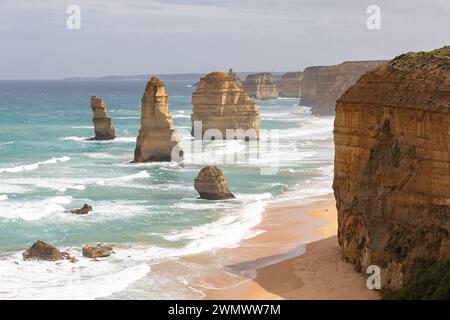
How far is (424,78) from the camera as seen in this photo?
2341 cm

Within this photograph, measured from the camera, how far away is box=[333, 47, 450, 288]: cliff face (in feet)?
72.3

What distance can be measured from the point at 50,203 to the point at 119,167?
51.3 feet

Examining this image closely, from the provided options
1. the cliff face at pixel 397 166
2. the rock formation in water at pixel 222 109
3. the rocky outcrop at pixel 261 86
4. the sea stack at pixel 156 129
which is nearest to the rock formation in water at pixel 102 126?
the rock formation in water at pixel 222 109

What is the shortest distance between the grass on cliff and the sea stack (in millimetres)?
36032

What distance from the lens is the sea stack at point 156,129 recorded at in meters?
56.1

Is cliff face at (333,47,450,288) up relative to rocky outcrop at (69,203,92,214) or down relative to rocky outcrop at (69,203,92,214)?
up

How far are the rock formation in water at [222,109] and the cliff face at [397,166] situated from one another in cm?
4896

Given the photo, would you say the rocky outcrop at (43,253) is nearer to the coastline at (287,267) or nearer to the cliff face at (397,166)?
the coastline at (287,267)

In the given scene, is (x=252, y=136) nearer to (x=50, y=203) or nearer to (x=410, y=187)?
(x=50, y=203)

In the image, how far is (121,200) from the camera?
1694 inches

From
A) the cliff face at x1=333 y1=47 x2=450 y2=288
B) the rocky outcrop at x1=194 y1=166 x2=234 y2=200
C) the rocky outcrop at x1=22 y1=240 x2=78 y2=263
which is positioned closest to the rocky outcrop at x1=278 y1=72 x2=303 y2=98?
the rocky outcrop at x1=194 y1=166 x2=234 y2=200

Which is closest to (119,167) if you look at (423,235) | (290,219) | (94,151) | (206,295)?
(94,151)

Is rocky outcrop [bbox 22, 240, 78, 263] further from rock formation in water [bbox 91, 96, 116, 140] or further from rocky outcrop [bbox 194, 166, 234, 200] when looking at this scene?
rock formation in water [bbox 91, 96, 116, 140]

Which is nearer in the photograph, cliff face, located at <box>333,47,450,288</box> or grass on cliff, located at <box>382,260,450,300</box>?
grass on cliff, located at <box>382,260,450,300</box>
